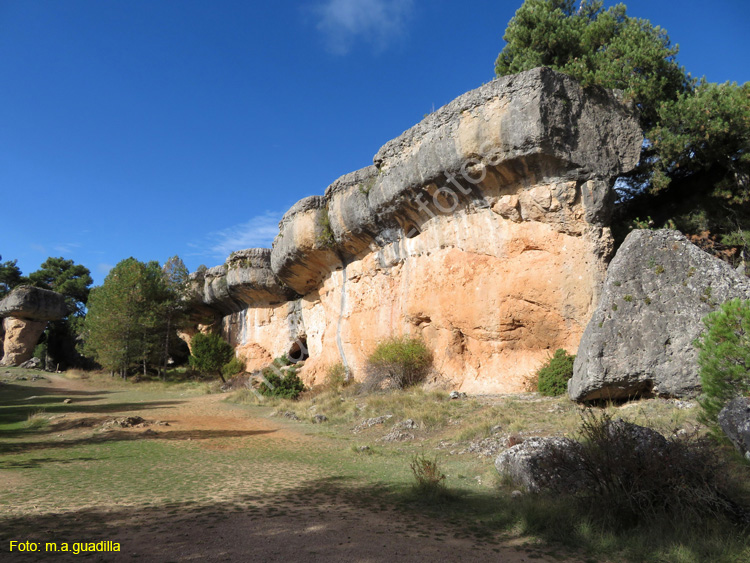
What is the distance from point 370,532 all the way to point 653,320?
754 centimetres

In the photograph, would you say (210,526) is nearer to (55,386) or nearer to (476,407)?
(476,407)

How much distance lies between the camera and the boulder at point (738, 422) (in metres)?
4.71

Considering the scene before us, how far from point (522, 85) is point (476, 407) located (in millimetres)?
8699

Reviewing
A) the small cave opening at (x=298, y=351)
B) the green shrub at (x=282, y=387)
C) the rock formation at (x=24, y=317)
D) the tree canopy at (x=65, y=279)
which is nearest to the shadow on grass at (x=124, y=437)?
the green shrub at (x=282, y=387)

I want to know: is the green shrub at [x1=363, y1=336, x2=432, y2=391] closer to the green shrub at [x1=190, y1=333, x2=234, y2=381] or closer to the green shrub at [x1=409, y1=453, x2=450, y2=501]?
the green shrub at [x1=409, y1=453, x2=450, y2=501]

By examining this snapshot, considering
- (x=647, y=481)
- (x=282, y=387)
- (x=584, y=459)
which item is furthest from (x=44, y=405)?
(x=647, y=481)

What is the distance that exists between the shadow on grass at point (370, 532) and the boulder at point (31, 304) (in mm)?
34739

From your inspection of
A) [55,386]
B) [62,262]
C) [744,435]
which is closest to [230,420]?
[744,435]

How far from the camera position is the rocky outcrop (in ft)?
28.9

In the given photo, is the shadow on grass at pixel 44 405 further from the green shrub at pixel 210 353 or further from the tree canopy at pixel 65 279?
the tree canopy at pixel 65 279

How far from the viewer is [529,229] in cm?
1385

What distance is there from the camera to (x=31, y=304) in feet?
107

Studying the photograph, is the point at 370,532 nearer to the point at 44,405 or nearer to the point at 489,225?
the point at 489,225

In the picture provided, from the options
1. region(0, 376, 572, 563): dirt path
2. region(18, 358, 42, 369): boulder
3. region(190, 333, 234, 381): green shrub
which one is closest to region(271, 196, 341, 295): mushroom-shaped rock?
region(190, 333, 234, 381): green shrub
